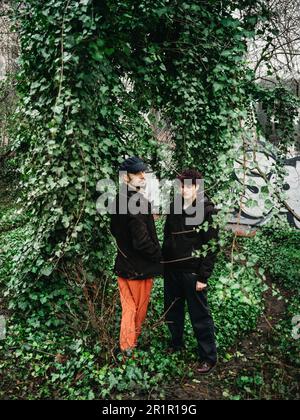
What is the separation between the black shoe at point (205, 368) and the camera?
11.5 ft

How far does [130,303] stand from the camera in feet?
11.5

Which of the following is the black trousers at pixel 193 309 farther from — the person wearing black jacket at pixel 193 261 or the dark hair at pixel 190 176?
the dark hair at pixel 190 176

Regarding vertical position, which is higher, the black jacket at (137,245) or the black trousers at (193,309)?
the black jacket at (137,245)

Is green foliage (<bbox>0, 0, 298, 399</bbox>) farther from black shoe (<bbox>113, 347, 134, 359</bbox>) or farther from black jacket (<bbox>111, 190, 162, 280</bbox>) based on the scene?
black jacket (<bbox>111, 190, 162, 280</bbox>)

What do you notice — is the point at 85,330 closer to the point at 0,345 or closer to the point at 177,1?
the point at 0,345

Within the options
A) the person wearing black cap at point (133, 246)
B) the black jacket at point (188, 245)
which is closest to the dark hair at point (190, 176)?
the black jacket at point (188, 245)

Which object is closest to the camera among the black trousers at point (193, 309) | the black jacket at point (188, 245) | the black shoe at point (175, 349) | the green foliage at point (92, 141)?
the green foliage at point (92, 141)

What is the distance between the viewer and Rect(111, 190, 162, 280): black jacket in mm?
3363

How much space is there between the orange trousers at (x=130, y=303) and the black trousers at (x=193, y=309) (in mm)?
292

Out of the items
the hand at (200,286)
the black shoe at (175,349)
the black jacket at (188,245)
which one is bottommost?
the black shoe at (175,349)

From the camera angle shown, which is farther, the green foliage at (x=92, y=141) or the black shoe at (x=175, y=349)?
the black shoe at (x=175, y=349)

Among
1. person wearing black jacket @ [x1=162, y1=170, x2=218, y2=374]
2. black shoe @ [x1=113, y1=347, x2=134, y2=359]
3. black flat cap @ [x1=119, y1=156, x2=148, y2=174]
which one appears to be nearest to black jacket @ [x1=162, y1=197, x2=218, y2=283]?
person wearing black jacket @ [x1=162, y1=170, x2=218, y2=374]

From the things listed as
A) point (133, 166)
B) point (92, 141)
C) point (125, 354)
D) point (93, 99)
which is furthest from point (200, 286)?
point (93, 99)
